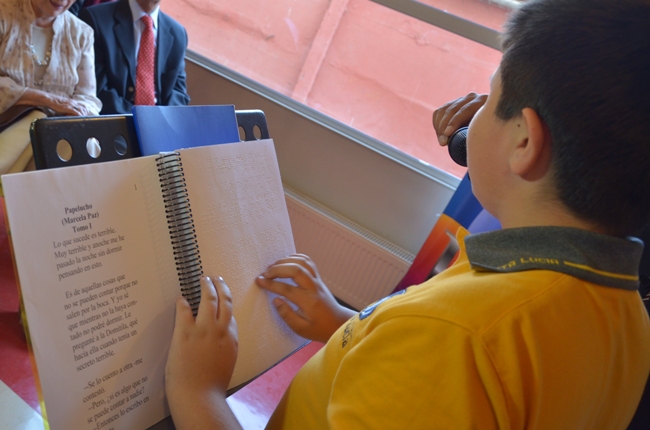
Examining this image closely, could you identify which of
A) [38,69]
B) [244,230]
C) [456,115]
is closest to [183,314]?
[244,230]

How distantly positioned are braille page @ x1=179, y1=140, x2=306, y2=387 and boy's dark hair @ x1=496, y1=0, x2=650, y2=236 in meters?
0.42

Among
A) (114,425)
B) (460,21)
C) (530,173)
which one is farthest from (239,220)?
(460,21)

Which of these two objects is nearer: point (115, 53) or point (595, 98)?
point (595, 98)

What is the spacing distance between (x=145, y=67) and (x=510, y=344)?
6.66 feet

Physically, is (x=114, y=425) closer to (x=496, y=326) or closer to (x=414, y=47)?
(x=496, y=326)

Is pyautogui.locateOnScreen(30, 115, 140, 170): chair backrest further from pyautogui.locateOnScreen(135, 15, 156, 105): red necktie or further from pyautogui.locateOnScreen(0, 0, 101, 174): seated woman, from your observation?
pyautogui.locateOnScreen(135, 15, 156, 105): red necktie

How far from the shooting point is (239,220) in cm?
71

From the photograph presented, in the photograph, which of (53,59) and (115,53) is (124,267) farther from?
(115,53)

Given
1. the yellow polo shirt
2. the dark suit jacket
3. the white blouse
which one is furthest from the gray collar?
the dark suit jacket

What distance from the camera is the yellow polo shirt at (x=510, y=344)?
1.35ft

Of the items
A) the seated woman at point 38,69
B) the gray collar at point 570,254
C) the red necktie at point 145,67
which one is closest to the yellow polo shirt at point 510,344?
the gray collar at point 570,254

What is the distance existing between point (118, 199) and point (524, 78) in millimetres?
494

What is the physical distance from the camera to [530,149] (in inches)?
18.3

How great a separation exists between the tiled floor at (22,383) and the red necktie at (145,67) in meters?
0.83
